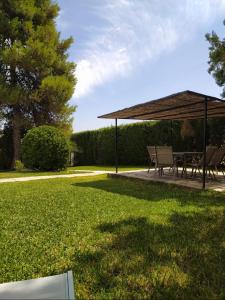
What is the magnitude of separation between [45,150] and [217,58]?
9216mm

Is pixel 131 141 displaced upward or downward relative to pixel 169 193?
upward

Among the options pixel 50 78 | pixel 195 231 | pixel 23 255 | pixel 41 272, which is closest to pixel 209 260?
pixel 195 231

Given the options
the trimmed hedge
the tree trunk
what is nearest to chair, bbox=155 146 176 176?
the trimmed hedge

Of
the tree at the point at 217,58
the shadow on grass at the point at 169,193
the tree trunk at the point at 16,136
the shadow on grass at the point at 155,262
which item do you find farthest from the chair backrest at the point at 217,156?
the tree trunk at the point at 16,136

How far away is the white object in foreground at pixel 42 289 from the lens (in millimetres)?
2244

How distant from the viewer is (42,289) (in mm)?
2340

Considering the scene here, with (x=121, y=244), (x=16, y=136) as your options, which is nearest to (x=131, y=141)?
(x=16, y=136)

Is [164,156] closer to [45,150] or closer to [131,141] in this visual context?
[45,150]

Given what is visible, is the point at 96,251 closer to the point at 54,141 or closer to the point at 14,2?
the point at 54,141

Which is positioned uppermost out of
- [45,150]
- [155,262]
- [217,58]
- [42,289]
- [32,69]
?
[32,69]

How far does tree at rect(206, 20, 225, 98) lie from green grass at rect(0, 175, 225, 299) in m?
9.26

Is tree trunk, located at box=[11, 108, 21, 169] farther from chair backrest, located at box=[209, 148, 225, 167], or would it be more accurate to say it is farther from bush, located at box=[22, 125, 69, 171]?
chair backrest, located at box=[209, 148, 225, 167]

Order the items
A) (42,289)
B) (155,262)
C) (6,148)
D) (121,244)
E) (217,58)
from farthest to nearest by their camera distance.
Answer: 1. (6,148)
2. (217,58)
3. (121,244)
4. (155,262)
5. (42,289)

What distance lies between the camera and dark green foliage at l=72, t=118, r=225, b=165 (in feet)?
53.2
